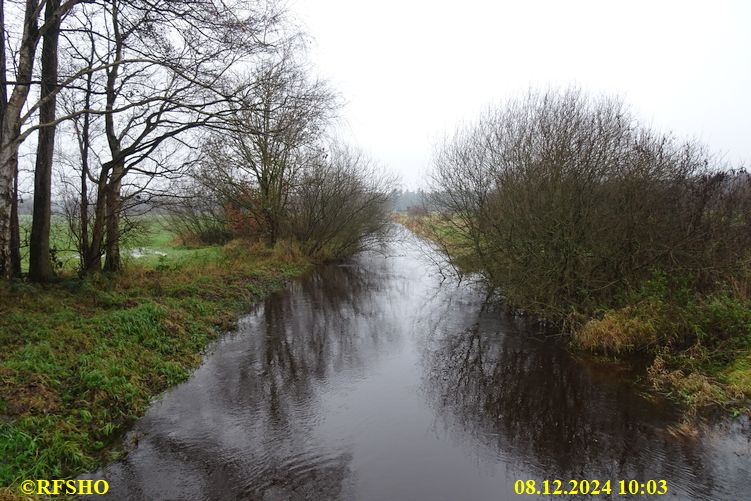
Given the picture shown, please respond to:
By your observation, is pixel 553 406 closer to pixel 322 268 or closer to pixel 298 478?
pixel 298 478

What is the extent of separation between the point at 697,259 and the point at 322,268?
588 inches

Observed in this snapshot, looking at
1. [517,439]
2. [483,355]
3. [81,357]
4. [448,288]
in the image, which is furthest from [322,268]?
[517,439]

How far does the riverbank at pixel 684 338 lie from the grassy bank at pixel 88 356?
25.2ft

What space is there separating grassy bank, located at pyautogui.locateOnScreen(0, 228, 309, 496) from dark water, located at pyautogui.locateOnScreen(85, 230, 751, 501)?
1.42 ft

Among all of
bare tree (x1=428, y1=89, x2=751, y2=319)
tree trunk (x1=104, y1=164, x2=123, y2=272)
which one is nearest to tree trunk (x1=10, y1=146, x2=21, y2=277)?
tree trunk (x1=104, y1=164, x2=123, y2=272)

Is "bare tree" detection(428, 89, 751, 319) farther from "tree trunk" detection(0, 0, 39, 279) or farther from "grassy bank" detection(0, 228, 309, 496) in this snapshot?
"tree trunk" detection(0, 0, 39, 279)

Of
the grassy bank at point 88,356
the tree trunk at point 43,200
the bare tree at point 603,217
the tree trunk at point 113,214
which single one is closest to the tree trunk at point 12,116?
the tree trunk at point 43,200

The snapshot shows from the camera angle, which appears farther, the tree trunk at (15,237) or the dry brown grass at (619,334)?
the tree trunk at (15,237)

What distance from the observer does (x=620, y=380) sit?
7309mm

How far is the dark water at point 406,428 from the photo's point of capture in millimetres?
4633

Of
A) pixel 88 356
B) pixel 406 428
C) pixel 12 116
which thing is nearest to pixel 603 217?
pixel 406 428

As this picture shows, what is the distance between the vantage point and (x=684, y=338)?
8.20m

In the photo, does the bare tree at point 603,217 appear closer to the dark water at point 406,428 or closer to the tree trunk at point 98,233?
the dark water at point 406,428

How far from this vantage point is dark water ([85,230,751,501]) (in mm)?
4633
